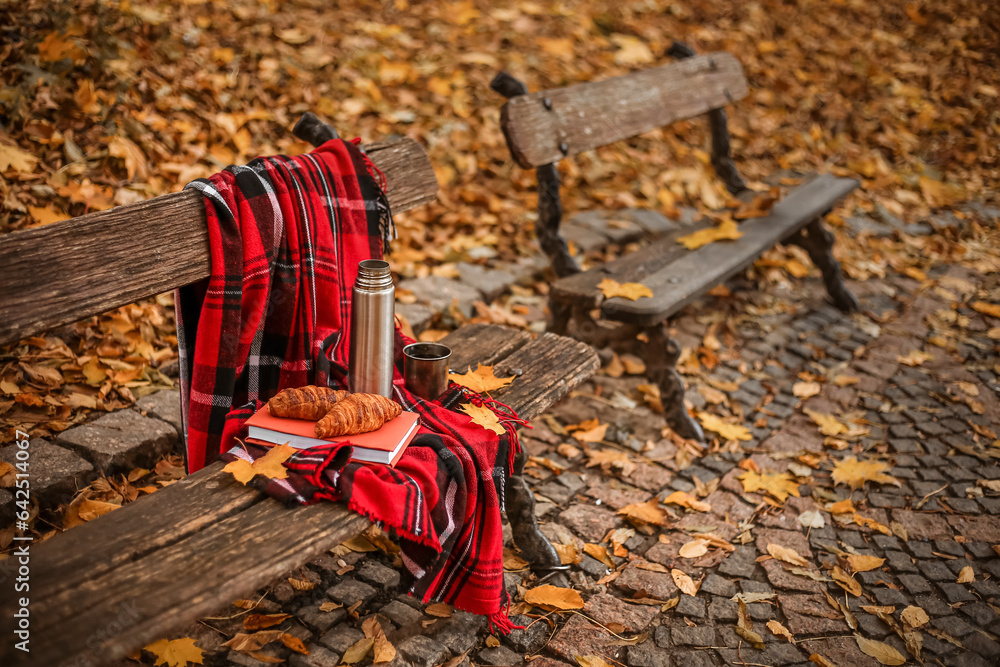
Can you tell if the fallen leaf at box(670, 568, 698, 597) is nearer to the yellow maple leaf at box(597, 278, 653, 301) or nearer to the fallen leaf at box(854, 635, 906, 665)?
the fallen leaf at box(854, 635, 906, 665)

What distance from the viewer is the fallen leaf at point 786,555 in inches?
97.3

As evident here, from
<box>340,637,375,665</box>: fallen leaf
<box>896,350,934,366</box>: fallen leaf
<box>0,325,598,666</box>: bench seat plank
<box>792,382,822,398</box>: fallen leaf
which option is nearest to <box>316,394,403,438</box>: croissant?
<box>0,325,598,666</box>: bench seat plank

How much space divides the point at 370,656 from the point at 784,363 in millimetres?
2627

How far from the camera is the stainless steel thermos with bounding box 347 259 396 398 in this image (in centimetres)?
183

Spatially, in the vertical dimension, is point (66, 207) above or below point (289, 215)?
below

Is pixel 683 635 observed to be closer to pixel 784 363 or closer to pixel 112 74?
pixel 784 363

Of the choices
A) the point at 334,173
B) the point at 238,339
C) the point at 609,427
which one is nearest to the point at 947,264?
the point at 609,427

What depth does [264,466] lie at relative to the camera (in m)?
1.66

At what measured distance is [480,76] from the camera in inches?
202

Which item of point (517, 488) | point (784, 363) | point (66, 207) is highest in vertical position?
point (66, 207)

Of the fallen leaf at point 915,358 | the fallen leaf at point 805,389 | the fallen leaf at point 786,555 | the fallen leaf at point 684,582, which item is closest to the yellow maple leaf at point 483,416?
the fallen leaf at point 684,582

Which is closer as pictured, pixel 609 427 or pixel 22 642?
pixel 22 642

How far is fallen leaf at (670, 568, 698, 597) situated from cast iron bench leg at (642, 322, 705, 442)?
81cm

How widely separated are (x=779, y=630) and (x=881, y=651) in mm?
273
